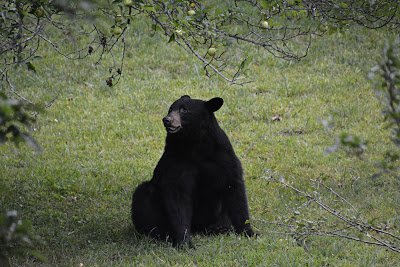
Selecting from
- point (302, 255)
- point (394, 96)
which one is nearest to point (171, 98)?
point (302, 255)

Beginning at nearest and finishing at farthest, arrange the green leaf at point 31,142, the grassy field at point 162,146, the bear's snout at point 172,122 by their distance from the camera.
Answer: the green leaf at point 31,142 → the bear's snout at point 172,122 → the grassy field at point 162,146

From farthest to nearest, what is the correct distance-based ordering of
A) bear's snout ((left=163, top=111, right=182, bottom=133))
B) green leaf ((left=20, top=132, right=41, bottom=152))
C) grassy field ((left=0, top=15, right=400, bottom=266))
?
1. grassy field ((left=0, top=15, right=400, bottom=266))
2. bear's snout ((left=163, top=111, right=182, bottom=133))
3. green leaf ((left=20, top=132, right=41, bottom=152))

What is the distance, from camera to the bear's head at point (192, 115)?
16.7ft

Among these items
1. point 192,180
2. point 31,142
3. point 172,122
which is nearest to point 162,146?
point 192,180

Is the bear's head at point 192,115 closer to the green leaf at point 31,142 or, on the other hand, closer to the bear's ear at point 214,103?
the bear's ear at point 214,103

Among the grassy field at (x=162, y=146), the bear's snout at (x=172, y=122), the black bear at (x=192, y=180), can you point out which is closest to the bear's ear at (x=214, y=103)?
the black bear at (x=192, y=180)

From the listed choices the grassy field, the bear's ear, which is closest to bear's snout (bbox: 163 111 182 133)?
the bear's ear

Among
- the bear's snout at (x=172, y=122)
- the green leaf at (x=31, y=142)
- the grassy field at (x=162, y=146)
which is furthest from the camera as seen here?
the grassy field at (x=162, y=146)

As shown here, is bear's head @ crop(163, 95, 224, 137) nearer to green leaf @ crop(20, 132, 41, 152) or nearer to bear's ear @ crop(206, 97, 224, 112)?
bear's ear @ crop(206, 97, 224, 112)

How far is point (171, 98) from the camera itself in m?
9.87

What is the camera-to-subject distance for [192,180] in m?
5.16

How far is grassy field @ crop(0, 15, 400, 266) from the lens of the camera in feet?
16.5

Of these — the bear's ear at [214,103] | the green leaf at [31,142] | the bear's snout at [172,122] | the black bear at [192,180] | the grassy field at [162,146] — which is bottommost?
the grassy field at [162,146]

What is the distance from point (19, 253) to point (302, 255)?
3.11m
